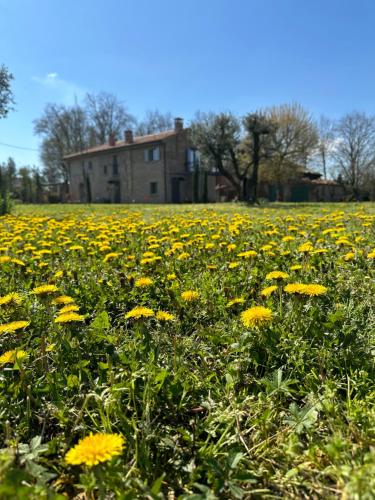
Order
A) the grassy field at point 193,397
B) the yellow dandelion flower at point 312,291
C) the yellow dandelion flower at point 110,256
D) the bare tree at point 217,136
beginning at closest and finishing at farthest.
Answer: the grassy field at point 193,397, the yellow dandelion flower at point 312,291, the yellow dandelion flower at point 110,256, the bare tree at point 217,136

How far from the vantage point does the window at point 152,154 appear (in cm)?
3668

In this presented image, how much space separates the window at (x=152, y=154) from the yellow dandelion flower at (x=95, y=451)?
122 ft

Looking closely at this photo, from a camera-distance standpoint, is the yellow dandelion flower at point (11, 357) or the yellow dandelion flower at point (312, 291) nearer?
the yellow dandelion flower at point (11, 357)

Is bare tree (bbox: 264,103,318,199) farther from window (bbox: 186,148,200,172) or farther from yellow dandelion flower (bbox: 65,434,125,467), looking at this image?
yellow dandelion flower (bbox: 65,434,125,467)

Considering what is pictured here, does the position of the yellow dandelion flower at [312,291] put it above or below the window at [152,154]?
below

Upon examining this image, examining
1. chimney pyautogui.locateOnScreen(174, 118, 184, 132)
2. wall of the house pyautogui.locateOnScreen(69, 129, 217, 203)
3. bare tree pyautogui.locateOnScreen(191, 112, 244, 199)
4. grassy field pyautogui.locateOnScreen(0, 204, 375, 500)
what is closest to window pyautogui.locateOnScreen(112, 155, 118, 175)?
wall of the house pyautogui.locateOnScreen(69, 129, 217, 203)

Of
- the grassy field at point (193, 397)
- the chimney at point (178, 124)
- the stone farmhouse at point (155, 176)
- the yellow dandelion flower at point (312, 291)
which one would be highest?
the chimney at point (178, 124)

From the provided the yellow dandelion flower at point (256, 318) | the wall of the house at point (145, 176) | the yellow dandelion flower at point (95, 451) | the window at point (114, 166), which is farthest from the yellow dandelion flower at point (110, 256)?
the window at point (114, 166)

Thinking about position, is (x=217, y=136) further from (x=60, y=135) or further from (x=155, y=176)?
(x=60, y=135)

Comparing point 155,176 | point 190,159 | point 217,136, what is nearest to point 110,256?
point 217,136

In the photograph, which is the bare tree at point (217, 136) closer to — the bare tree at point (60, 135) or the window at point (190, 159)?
the window at point (190, 159)

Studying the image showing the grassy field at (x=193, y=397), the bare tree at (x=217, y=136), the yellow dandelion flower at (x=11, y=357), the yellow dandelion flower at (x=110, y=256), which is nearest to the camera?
the grassy field at (x=193, y=397)

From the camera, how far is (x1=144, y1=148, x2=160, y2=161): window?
36678mm

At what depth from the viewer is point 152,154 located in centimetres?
3719
